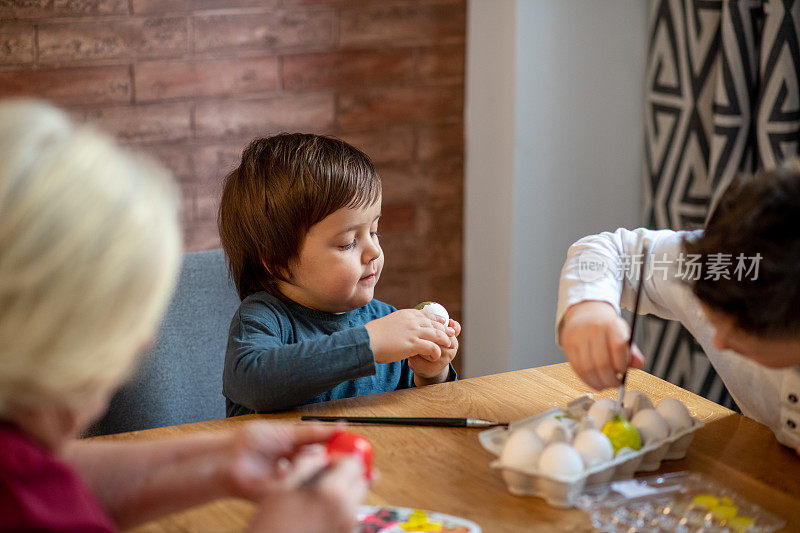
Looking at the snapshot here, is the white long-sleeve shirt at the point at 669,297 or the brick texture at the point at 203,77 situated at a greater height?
the brick texture at the point at 203,77

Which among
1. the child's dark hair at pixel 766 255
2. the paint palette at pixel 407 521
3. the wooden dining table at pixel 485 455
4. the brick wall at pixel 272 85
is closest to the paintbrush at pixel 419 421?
the wooden dining table at pixel 485 455

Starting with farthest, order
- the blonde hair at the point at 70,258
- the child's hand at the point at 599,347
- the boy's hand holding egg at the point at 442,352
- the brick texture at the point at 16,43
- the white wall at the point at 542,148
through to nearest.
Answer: the white wall at the point at 542,148 → the brick texture at the point at 16,43 → the boy's hand holding egg at the point at 442,352 → the child's hand at the point at 599,347 → the blonde hair at the point at 70,258

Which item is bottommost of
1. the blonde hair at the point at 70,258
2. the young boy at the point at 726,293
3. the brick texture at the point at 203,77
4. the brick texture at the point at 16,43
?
the young boy at the point at 726,293

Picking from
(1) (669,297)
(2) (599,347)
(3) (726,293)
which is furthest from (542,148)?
(3) (726,293)

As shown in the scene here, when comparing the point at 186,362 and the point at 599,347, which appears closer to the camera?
the point at 599,347

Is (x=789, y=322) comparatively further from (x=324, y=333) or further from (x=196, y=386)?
(x=196, y=386)

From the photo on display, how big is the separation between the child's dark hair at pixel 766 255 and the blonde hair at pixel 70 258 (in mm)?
568

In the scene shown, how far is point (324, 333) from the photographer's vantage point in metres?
1.36

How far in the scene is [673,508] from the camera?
2.86ft

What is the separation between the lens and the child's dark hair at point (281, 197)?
1.33 m

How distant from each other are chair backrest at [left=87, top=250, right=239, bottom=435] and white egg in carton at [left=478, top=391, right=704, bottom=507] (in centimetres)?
61

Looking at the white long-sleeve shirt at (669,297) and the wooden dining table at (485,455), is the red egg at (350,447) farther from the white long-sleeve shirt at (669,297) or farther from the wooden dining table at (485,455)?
the white long-sleeve shirt at (669,297)

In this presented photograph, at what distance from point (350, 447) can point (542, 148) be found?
63.9 inches

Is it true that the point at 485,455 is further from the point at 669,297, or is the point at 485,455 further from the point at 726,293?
the point at 669,297
